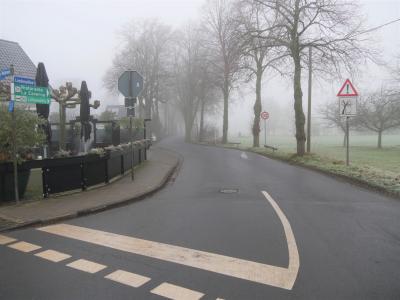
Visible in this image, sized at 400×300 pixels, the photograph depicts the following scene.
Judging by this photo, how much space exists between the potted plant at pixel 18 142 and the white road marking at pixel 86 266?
432 cm

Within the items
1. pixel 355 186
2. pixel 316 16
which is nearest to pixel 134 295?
pixel 355 186

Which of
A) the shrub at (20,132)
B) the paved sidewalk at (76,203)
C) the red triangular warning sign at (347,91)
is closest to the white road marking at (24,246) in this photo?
the paved sidewalk at (76,203)

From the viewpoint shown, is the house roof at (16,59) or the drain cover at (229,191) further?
the house roof at (16,59)

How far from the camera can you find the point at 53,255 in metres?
5.17

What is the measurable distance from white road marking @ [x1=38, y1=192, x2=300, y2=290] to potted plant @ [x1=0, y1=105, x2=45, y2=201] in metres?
2.32

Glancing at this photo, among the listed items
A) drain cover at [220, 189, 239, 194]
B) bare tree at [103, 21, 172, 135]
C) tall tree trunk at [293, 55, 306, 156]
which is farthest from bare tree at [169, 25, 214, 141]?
drain cover at [220, 189, 239, 194]

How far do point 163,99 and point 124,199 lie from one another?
42304 millimetres

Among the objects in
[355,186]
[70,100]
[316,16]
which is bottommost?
[355,186]

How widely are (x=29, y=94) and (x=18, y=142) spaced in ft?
3.66

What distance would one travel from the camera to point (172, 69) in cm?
4938

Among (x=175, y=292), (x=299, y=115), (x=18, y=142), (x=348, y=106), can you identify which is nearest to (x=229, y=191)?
(x=18, y=142)

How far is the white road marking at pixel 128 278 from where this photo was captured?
13.7 ft

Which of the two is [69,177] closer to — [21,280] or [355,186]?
[21,280]

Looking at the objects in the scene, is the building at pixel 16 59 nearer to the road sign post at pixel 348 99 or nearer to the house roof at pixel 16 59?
the house roof at pixel 16 59
